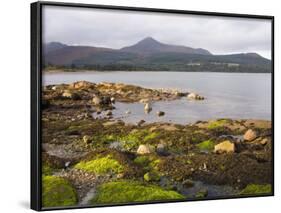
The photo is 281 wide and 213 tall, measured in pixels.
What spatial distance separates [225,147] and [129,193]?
109 centimetres

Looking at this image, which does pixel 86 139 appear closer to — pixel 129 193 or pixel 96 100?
pixel 96 100

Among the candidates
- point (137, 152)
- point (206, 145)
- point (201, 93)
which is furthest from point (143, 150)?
point (201, 93)

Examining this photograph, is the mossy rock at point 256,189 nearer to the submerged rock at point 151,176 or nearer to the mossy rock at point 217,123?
the mossy rock at point 217,123

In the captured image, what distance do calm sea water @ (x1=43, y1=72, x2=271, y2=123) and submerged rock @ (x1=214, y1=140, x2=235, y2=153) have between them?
259 mm

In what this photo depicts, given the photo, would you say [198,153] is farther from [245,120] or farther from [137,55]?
[137,55]

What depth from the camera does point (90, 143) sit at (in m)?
6.97

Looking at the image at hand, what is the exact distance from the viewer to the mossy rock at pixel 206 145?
742 centimetres

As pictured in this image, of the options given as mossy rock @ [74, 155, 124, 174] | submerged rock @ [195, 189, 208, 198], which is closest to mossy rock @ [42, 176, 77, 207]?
mossy rock @ [74, 155, 124, 174]

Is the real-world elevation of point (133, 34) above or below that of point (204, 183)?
above

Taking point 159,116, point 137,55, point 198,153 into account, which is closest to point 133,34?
point 137,55

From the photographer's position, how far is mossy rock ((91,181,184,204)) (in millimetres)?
6961

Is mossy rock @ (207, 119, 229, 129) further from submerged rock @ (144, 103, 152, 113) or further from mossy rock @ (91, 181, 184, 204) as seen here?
mossy rock @ (91, 181, 184, 204)

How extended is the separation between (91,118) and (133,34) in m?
0.88

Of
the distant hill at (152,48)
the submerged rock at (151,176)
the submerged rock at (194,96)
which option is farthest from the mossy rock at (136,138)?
the distant hill at (152,48)
